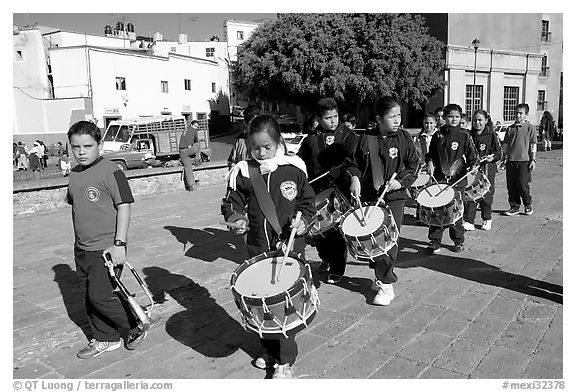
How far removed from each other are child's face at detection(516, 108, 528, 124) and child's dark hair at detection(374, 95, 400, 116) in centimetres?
489

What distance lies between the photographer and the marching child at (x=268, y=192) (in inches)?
136

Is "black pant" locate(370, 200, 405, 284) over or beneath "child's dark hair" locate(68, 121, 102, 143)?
beneath

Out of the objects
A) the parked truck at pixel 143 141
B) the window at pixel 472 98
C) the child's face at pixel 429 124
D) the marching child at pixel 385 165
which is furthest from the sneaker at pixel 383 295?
the window at pixel 472 98

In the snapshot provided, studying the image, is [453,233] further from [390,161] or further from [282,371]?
[282,371]

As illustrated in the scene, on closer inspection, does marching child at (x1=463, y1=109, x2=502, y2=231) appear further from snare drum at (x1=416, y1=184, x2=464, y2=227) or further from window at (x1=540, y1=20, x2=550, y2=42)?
window at (x1=540, y1=20, x2=550, y2=42)

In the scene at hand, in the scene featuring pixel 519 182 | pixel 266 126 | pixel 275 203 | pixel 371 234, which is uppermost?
pixel 266 126

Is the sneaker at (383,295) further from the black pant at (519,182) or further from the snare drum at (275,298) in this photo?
the black pant at (519,182)

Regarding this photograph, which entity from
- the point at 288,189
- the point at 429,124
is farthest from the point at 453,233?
the point at 288,189

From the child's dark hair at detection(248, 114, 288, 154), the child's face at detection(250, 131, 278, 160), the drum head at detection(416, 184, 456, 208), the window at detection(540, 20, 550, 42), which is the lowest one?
the drum head at detection(416, 184, 456, 208)

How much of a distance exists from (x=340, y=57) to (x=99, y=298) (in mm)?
24952

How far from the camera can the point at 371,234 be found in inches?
158

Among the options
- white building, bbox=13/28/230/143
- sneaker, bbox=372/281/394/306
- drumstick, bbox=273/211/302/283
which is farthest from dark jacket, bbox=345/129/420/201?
white building, bbox=13/28/230/143

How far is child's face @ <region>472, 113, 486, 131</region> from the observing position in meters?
7.45

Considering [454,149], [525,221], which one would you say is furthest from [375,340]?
[525,221]
